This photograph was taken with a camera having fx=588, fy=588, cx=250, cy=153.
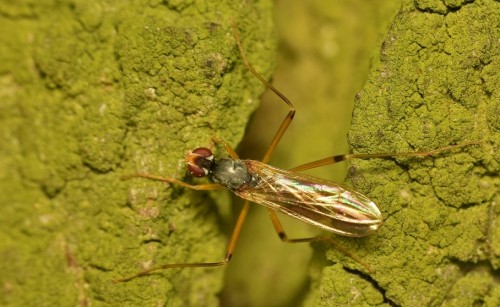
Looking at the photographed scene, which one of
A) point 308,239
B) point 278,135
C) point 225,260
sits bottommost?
point 225,260

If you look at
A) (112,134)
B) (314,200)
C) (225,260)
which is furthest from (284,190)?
(112,134)

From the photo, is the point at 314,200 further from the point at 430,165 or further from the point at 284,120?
the point at 430,165

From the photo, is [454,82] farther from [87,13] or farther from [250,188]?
[87,13]

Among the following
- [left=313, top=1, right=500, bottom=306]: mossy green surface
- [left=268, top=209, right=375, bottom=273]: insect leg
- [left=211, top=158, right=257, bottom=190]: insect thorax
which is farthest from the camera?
[left=211, top=158, right=257, bottom=190]: insect thorax

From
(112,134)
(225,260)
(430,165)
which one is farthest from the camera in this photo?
(225,260)

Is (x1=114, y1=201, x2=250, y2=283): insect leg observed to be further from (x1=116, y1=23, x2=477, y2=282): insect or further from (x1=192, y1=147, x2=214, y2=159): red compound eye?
(x1=192, y1=147, x2=214, y2=159): red compound eye

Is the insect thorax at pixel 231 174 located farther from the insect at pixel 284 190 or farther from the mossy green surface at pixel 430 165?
the mossy green surface at pixel 430 165

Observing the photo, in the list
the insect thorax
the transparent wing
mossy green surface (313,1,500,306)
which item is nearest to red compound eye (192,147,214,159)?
the insect thorax
